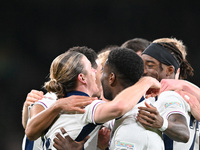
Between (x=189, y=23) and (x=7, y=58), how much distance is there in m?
4.21

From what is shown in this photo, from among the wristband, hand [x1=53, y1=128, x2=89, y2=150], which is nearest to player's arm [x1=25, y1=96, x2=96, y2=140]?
hand [x1=53, y1=128, x2=89, y2=150]

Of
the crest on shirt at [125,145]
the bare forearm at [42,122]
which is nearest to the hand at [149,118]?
the crest on shirt at [125,145]

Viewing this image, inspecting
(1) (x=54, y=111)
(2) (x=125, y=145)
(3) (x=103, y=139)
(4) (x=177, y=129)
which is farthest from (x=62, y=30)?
(2) (x=125, y=145)

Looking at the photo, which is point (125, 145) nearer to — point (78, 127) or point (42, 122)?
point (78, 127)

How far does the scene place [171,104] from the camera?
85.1 inches

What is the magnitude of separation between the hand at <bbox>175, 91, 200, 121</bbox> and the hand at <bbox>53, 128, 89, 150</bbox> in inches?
33.1

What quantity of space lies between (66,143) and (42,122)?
218mm

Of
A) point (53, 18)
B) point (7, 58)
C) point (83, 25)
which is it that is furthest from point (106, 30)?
point (7, 58)

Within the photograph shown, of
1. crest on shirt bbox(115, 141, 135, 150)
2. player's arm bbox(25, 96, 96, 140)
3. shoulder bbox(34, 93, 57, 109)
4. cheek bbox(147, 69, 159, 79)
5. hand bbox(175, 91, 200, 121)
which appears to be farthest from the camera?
cheek bbox(147, 69, 159, 79)

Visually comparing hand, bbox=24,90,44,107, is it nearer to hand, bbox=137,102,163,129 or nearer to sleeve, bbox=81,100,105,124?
sleeve, bbox=81,100,105,124

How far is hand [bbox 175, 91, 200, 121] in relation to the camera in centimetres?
236

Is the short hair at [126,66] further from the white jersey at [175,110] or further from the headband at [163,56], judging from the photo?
the headband at [163,56]

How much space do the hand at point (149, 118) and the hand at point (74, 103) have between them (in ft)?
1.15

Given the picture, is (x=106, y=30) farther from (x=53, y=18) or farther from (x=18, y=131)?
(x=18, y=131)
